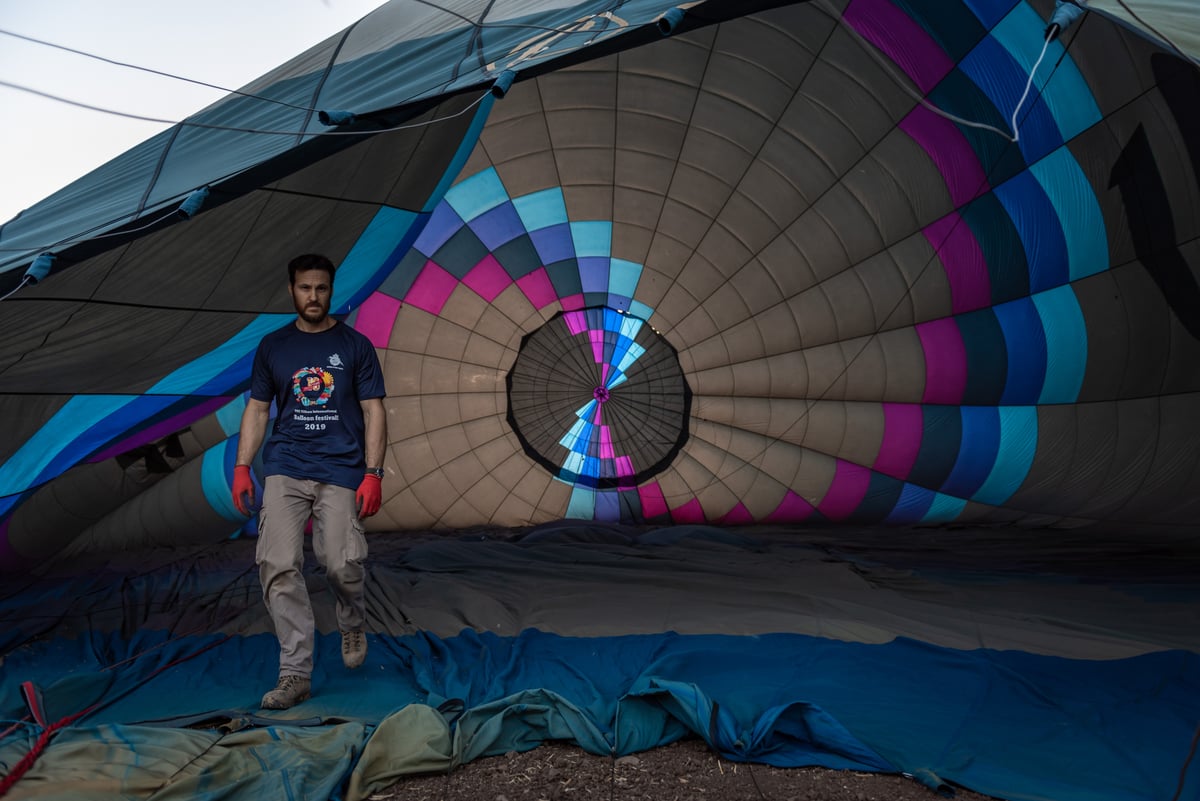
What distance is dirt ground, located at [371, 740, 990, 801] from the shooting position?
1.77 m

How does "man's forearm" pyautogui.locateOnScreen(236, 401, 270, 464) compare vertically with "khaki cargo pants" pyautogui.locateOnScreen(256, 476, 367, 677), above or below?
above

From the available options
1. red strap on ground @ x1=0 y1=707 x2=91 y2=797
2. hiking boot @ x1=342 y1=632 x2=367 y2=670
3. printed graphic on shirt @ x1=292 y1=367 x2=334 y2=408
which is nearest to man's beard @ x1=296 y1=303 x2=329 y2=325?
printed graphic on shirt @ x1=292 y1=367 x2=334 y2=408

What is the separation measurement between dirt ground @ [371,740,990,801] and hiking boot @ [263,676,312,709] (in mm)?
530

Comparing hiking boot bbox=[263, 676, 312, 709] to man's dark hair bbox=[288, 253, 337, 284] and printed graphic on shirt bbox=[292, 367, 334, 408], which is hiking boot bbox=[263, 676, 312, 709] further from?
man's dark hair bbox=[288, 253, 337, 284]

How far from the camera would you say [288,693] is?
7.44ft

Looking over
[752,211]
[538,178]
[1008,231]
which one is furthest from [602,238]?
[1008,231]

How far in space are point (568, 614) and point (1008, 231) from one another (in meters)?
2.73

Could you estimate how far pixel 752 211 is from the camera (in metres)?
4.84

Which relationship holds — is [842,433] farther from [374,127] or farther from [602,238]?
[374,127]

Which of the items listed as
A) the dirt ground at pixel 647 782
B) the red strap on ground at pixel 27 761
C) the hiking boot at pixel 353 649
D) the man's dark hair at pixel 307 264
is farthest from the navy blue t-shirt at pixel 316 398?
the dirt ground at pixel 647 782

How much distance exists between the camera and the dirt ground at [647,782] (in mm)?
1771

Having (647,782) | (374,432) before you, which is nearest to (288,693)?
(374,432)

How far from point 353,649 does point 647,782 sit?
3.59 ft

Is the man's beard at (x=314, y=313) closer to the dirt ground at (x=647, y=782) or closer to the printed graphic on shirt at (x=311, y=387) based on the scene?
the printed graphic on shirt at (x=311, y=387)
